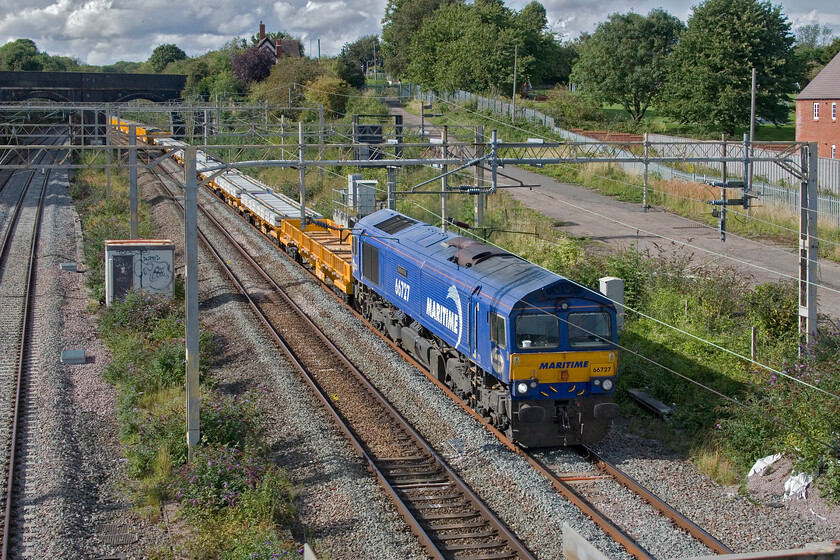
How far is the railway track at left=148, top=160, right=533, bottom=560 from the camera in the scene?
10.8 m

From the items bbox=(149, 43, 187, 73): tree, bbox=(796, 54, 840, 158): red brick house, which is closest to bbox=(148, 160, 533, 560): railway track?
bbox=(796, 54, 840, 158): red brick house

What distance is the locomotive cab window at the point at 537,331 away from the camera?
13180 mm

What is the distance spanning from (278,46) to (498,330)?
3610 inches

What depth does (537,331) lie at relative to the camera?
43.5ft

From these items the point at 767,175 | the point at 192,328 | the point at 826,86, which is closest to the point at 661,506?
the point at 192,328

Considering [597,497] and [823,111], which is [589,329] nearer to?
[597,497]

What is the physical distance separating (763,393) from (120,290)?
1715 cm

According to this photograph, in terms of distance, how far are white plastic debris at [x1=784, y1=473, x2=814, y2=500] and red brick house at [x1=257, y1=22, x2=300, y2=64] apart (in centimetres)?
Answer: 8676

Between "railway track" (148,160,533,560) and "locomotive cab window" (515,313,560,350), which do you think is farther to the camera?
"locomotive cab window" (515,313,560,350)

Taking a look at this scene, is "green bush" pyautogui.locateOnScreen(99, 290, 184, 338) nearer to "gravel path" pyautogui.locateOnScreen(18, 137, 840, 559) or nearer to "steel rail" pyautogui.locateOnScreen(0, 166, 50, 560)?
"gravel path" pyautogui.locateOnScreen(18, 137, 840, 559)

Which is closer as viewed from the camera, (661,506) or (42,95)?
(661,506)

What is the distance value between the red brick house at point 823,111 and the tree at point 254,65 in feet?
197

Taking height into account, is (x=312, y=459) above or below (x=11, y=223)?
below

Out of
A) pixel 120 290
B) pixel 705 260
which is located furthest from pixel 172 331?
pixel 705 260
